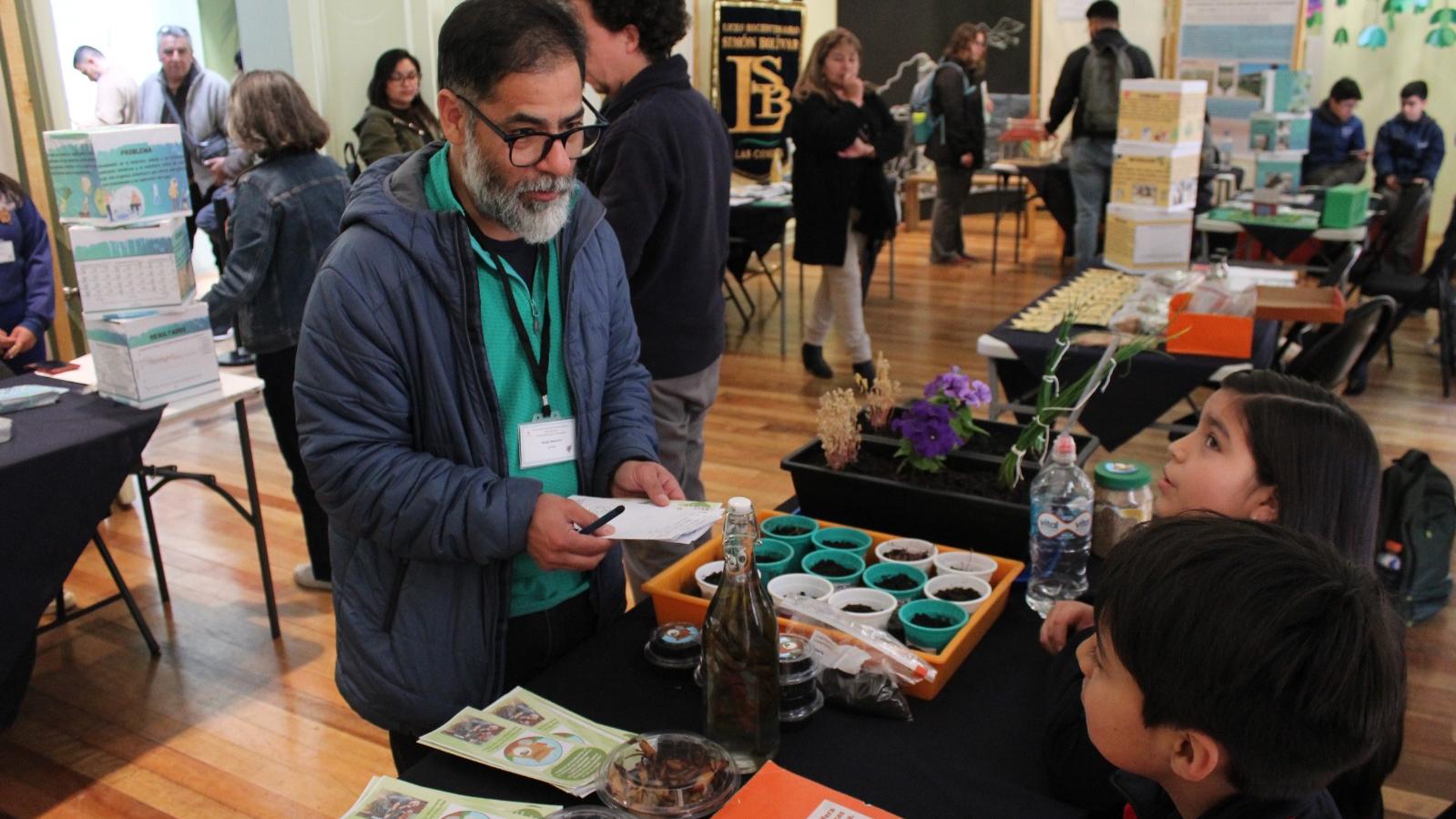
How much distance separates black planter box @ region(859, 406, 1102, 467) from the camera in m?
1.94

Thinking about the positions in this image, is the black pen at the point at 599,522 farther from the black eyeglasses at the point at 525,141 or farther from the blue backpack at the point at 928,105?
the blue backpack at the point at 928,105

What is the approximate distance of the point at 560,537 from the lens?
1382 mm

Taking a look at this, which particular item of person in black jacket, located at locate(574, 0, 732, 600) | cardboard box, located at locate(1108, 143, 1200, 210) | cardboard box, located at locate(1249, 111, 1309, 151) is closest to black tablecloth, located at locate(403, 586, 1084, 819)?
person in black jacket, located at locate(574, 0, 732, 600)

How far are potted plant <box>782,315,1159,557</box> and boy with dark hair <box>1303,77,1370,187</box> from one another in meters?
6.60

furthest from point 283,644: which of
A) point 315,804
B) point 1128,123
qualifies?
point 1128,123

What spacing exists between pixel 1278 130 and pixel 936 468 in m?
4.72

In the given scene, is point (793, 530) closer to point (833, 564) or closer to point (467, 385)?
point (833, 564)

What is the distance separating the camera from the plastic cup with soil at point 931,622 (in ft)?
4.67

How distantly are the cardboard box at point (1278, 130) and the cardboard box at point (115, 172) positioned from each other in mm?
5078

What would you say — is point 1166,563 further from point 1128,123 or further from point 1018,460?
point 1128,123

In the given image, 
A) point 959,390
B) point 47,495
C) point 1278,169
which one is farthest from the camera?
point 1278,169

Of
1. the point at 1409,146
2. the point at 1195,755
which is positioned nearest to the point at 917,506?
the point at 1195,755

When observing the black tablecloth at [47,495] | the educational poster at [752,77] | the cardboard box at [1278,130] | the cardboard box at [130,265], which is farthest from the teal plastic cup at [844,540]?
the educational poster at [752,77]

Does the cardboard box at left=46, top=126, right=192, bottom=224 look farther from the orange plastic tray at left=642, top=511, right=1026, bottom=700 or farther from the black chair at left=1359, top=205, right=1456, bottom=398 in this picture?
the black chair at left=1359, top=205, right=1456, bottom=398
